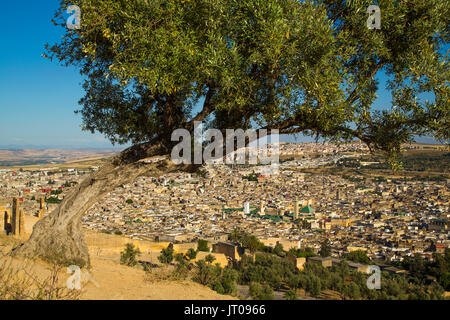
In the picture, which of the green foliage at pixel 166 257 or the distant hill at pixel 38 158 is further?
the distant hill at pixel 38 158

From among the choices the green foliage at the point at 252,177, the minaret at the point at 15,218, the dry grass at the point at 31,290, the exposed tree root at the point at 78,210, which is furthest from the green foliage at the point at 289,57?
the green foliage at the point at 252,177

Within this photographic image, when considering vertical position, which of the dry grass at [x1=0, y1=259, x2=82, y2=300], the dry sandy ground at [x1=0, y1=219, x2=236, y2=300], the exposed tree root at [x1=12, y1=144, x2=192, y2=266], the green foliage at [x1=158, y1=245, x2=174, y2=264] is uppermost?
the exposed tree root at [x1=12, y1=144, x2=192, y2=266]

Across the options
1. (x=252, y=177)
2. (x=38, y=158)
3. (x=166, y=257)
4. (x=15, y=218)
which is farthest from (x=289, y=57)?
(x=38, y=158)

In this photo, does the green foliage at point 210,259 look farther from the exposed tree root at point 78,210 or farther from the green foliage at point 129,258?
the exposed tree root at point 78,210

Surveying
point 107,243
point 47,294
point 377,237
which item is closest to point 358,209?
point 377,237

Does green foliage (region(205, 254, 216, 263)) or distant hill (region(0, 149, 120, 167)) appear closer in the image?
green foliage (region(205, 254, 216, 263))

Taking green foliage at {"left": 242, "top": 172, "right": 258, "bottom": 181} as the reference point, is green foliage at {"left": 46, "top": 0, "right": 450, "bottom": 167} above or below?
above

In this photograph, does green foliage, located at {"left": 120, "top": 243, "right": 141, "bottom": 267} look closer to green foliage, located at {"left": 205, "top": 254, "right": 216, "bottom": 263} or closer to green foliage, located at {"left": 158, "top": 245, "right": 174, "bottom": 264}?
green foliage, located at {"left": 158, "top": 245, "right": 174, "bottom": 264}

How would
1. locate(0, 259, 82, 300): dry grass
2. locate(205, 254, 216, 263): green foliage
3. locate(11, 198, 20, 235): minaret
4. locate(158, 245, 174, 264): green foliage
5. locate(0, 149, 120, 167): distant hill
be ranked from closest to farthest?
1. locate(0, 259, 82, 300): dry grass
2. locate(158, 245, 174, 264): green foliage
3. locate(205, 254, 216, 263): green foliage
4. locate(11, 198, 20, 235): minaret
5. locate(0, 149, 120, 167): distant hill

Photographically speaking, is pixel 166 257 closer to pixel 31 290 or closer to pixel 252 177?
pixel 31 290

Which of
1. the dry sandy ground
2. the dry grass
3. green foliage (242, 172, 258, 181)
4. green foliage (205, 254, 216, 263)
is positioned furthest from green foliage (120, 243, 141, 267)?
green foliage (242, 172, 258, 181)
